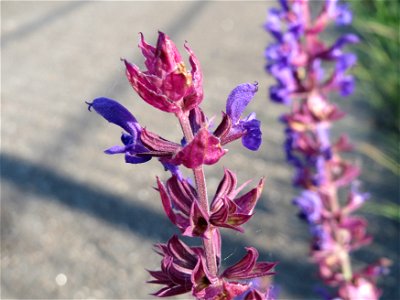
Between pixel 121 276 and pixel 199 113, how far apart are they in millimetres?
1867

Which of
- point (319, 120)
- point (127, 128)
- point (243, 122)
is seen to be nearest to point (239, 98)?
point (243, 122)

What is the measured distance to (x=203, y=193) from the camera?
664 mm

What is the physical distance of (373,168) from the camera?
9.96 ft

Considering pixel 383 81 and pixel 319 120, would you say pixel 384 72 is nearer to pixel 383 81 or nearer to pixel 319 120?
pixel 383 81

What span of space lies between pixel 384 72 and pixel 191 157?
119 inches

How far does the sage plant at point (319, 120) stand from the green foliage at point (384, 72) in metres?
1.48

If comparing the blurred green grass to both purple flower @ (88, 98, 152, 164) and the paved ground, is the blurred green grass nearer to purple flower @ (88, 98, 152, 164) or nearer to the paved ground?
the paved ground

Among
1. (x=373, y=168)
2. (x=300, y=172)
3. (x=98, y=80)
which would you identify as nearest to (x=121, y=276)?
(x=300, y=172)

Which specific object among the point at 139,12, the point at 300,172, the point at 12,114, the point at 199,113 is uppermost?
the point at 139,12

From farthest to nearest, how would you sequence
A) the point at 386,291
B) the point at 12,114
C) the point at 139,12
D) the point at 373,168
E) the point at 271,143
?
1. the point at 139,12
2. the point at 12,114
3. the point at 271,143
4. the point at 373,168
5. the point at 386,291

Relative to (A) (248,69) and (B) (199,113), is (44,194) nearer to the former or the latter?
(A) (248,69)

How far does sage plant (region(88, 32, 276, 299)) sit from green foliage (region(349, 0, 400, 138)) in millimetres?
2532

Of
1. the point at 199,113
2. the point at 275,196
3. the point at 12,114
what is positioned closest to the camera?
the point at 199,113

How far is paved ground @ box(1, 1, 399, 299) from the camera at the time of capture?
246 cm
